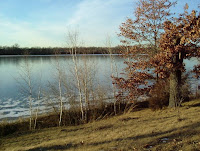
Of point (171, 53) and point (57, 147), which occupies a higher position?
point (171, 53)

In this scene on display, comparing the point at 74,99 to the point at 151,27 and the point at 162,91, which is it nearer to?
the point at 162,91

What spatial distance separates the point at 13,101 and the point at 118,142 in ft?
35.1

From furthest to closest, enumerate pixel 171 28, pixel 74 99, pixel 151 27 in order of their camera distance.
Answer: pixel 74 99
pixel 151 27
pixel 171 28

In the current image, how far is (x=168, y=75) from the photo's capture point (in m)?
10.3

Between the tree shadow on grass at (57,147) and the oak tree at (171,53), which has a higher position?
the oak tree at (171,53)

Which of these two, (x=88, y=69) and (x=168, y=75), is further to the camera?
(x=88, y=69)

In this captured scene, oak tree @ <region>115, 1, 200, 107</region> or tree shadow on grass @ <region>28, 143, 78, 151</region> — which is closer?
tree shadow on grass @ <region>28, 143, 78, 151</region>

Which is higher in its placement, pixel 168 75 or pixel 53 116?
pixel 168 75

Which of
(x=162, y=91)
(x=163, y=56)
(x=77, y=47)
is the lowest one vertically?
(x=162, y=91)

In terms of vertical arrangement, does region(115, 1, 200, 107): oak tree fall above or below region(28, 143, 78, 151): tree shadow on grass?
above

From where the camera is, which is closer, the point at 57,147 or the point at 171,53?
the point at 57,147

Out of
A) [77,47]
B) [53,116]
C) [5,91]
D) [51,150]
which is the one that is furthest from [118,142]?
[5,91]

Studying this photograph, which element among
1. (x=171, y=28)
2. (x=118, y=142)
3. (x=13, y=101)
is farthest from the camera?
(x=13, y=101)

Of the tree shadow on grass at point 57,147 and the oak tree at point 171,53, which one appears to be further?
the oak tree at point 171,53
